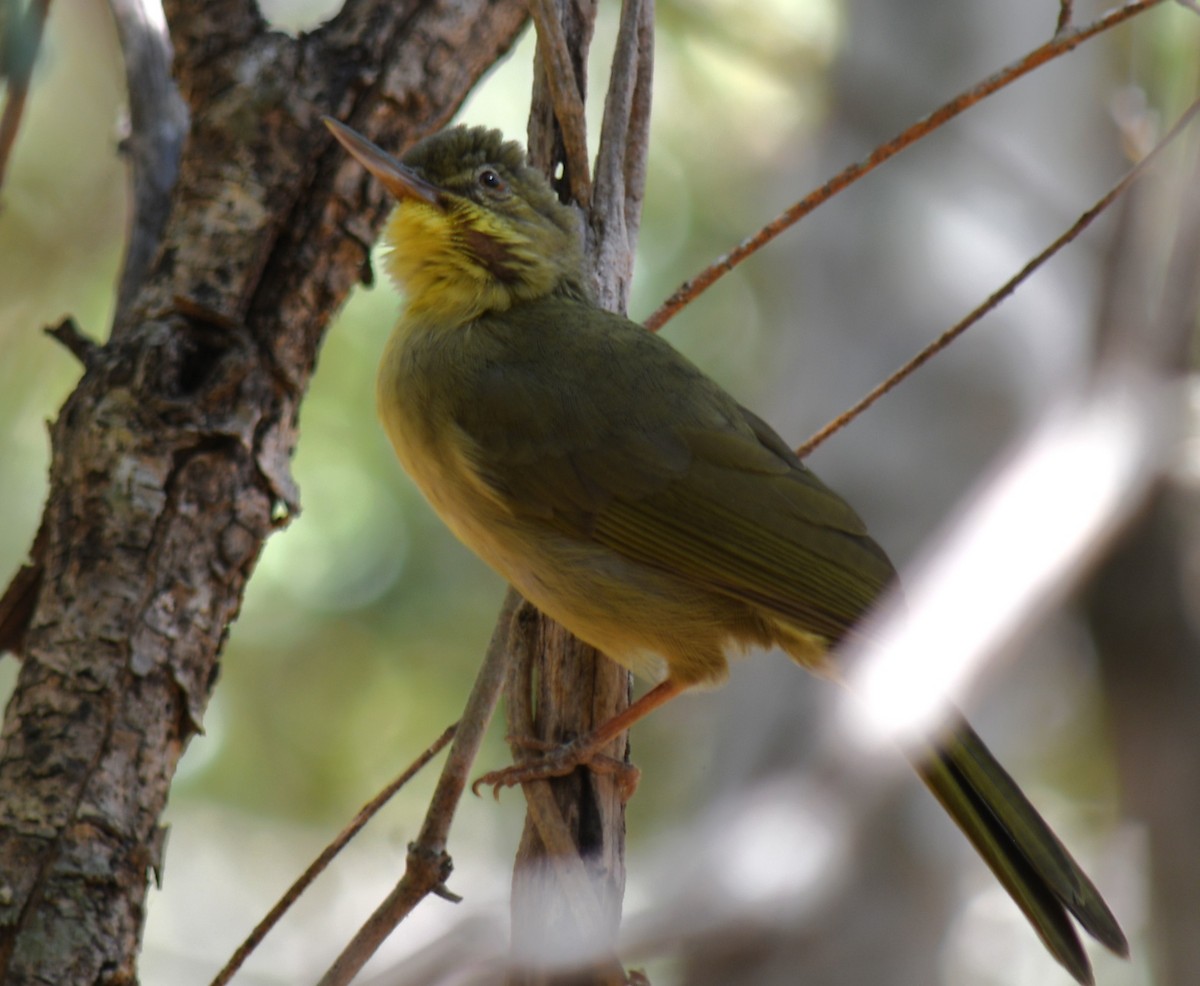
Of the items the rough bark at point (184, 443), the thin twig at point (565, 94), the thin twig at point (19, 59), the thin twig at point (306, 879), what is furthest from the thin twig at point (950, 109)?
the thin twig at point (19, 59)

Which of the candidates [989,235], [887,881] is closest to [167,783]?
[887,881]

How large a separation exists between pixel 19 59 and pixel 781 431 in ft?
14.0

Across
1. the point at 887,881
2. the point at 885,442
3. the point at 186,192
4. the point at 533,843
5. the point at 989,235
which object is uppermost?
the point at 989,235

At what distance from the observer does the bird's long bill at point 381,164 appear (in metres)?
3.25

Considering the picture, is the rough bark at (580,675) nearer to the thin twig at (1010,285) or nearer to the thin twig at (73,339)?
the thin twig at (1010,285)

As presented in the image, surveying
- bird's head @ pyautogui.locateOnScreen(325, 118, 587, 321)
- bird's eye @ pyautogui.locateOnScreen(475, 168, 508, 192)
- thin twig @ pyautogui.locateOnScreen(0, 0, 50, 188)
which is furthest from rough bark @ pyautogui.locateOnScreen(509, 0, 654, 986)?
thin twig @ pyautogui.locateOnScreen(0, 0, 50, 188)

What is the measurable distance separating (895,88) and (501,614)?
442 cm

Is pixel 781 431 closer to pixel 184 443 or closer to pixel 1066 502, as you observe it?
pixel 1066 502

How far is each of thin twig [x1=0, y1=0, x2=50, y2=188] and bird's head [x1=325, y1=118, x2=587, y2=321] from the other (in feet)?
3.18

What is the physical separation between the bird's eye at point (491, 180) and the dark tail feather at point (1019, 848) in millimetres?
1917

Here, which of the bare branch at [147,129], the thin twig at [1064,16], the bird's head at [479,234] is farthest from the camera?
the bird's head at [479,234]

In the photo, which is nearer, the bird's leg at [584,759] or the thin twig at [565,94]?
the bird's leg at [584,759]

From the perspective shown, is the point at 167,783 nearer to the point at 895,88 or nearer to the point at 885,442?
the point at 885,442

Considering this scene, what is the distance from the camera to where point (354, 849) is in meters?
7.84
